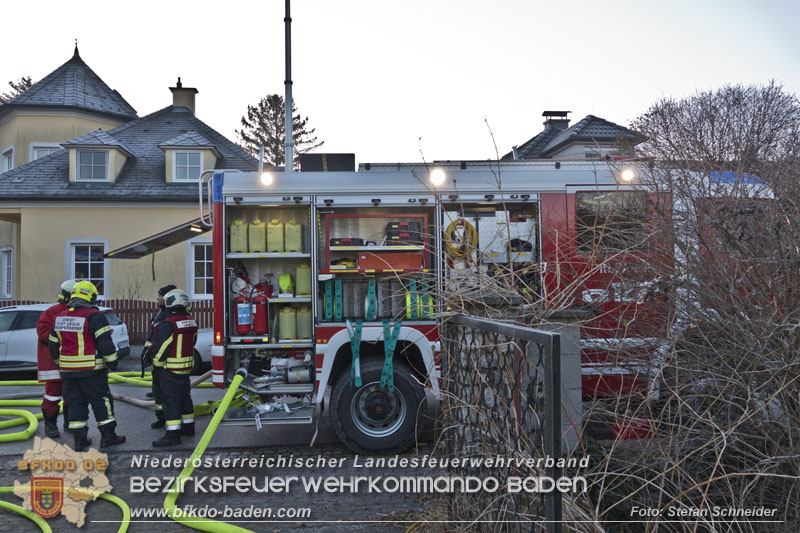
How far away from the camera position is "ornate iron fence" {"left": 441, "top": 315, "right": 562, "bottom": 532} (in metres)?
2.27

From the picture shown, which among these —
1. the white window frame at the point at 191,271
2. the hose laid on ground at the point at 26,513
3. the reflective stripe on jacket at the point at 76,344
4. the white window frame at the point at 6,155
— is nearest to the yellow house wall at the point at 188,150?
the white window frame at the point at 191,271

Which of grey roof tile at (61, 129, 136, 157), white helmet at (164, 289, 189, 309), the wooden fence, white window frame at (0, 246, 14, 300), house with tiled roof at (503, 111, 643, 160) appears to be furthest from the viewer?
house with tiled roof at (503, 111, 643, 160)

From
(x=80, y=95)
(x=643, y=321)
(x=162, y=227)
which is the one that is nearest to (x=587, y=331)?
(x=643, y=321)

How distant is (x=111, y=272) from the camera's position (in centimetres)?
1767

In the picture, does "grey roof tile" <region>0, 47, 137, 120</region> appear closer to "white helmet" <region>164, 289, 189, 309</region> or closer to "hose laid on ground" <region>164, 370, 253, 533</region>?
"white helmet" <region>164, 289, 189, 309</region>

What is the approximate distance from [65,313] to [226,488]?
296 centimetres

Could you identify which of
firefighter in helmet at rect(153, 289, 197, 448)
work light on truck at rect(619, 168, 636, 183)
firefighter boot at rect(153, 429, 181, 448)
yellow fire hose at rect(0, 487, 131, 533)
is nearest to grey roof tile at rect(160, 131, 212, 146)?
firefighter in helmet at rect(153, 289, 197, 448)

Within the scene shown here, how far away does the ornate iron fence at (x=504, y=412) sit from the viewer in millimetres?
2266

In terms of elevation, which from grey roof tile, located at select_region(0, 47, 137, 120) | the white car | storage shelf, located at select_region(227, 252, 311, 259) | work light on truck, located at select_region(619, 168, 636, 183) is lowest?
the white car

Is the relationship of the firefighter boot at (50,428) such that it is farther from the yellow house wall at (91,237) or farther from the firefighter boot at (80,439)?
the yellow house wall at (91,237)

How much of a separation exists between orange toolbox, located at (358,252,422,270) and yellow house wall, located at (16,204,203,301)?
12483mm

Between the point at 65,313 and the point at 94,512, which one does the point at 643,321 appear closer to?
the point at 94,512

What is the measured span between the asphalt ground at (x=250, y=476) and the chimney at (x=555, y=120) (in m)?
24.5

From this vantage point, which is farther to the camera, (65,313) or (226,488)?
(65,313)
